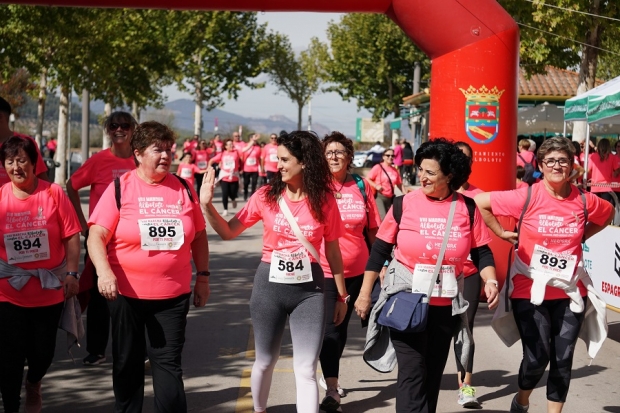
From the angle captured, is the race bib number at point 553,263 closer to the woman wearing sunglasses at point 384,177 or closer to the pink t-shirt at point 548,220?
the pink t-shirt at point 548,220

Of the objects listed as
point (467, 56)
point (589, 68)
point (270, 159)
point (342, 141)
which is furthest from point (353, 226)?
point (270, 159)

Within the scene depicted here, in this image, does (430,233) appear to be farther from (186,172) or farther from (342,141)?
(186,172)

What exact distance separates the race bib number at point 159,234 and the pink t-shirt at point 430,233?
121 centimetres

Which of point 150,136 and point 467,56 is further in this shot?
point 467,56

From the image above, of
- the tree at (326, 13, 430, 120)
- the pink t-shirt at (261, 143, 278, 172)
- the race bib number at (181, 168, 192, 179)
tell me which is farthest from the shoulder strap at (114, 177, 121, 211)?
the tree at (326, 13, 430, 120)

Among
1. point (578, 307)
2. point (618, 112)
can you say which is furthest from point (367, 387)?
point (618, 112)

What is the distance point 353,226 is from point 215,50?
47.7 m

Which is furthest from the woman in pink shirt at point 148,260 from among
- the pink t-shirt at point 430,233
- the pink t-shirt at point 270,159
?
the pink t-shirt at point 270,159

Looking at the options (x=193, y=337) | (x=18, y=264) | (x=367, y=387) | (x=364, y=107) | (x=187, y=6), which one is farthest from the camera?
(x=364, y=107)

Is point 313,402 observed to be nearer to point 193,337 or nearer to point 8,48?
point 193,337

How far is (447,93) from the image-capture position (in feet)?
41.5

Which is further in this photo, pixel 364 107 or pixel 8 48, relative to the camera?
pixel 364 107

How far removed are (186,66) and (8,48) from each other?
32.1 meters

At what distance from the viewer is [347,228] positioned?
23.1 ft
